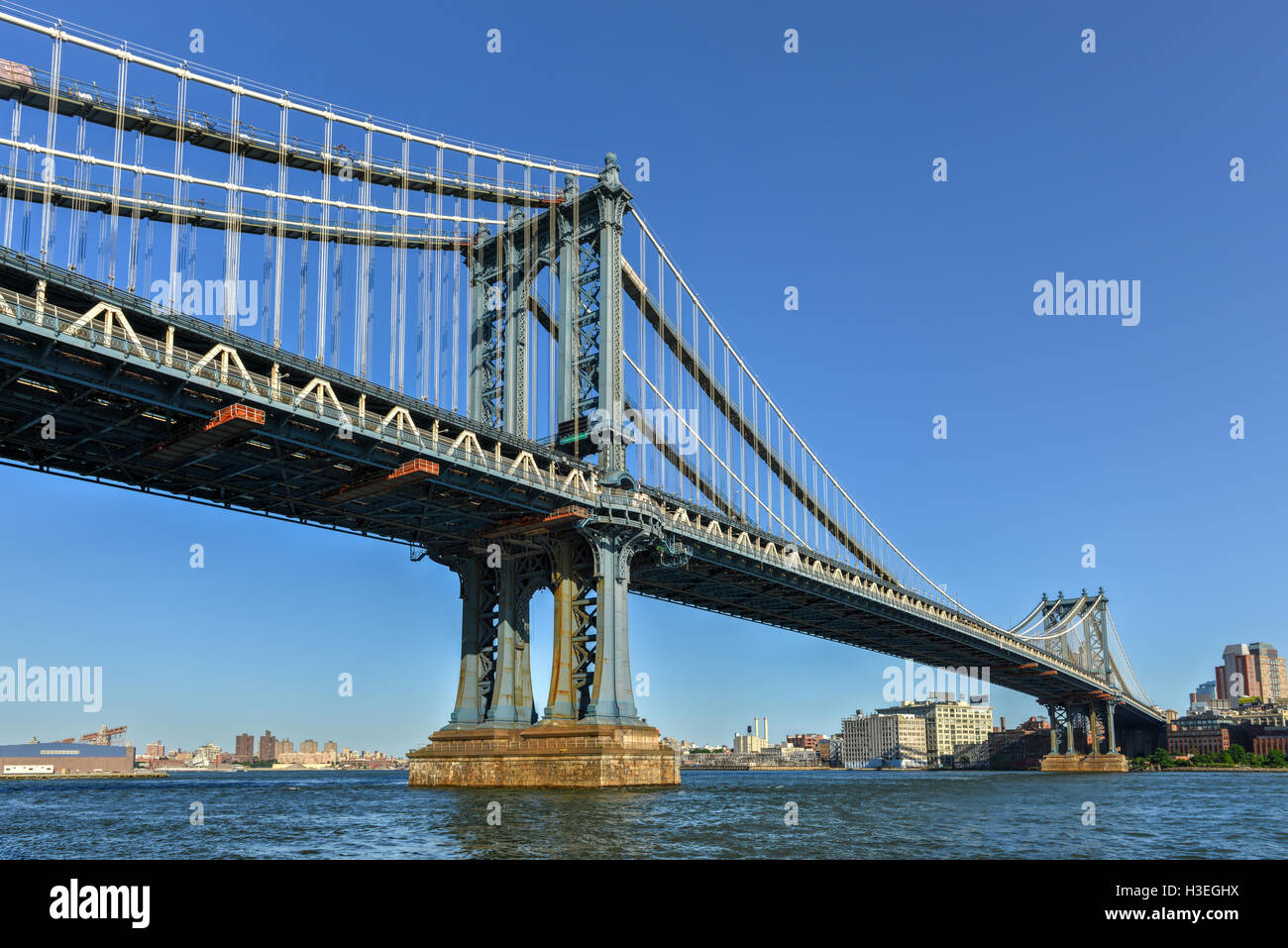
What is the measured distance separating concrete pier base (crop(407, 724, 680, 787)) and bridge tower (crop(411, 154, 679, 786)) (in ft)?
0.26

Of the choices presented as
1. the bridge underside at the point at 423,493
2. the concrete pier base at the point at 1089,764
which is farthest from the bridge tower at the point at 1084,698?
the bridge underside at the point at 423,493

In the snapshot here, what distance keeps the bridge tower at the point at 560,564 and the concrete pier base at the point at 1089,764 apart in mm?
109063

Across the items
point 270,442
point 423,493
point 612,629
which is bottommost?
point 612,629

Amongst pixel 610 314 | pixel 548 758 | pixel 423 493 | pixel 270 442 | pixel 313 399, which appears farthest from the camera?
pixel 610 314

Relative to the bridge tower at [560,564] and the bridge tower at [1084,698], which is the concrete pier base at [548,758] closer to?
the bridge tower at [560,564]

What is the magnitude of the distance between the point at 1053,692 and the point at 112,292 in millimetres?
138575

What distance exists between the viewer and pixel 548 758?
177 feet

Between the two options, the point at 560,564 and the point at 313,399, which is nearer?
the point at 313,399

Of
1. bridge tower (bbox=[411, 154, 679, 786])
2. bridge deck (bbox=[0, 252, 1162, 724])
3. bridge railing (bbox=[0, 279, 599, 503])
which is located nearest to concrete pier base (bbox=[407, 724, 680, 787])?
bridge tower (bbox=[411, 154, 679, 786])

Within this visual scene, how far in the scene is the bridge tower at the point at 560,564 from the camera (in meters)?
54.9

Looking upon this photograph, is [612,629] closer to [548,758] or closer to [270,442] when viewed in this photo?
[548,758]

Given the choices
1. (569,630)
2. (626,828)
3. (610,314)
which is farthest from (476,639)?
(626,828)

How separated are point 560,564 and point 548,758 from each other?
34.3 ft
